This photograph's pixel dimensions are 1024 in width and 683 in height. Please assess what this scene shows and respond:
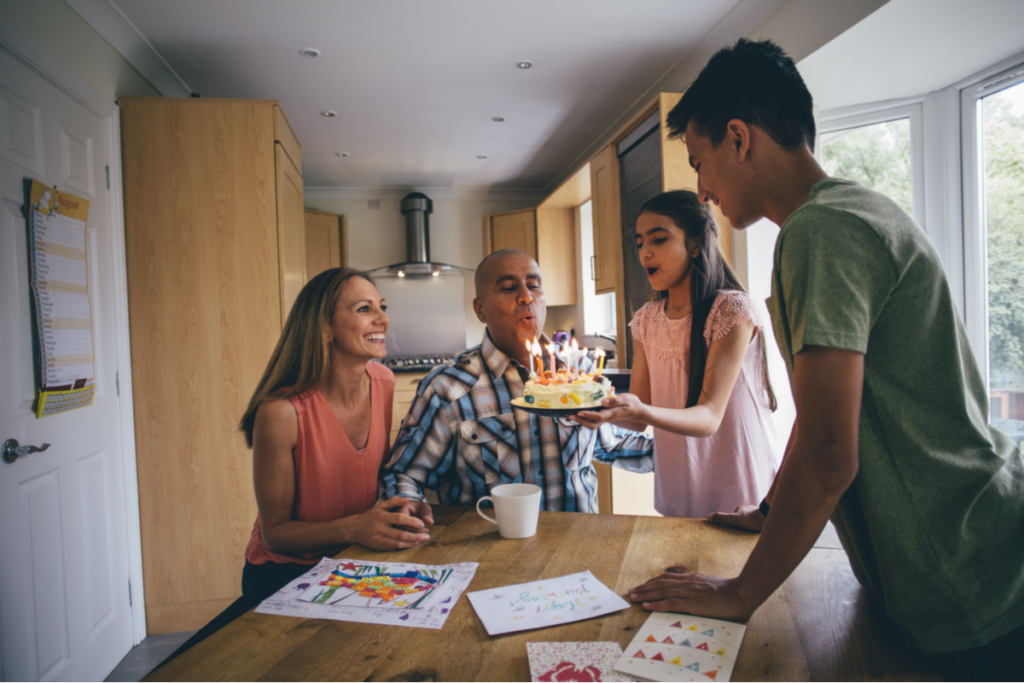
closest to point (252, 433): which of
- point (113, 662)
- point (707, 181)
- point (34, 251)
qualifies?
point (34, 251)

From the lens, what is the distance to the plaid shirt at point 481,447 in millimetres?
1485

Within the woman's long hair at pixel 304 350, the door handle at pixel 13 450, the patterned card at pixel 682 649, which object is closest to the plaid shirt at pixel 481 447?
the woman's long hair at pixel 304 350

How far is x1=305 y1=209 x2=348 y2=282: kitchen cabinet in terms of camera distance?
5.44 m

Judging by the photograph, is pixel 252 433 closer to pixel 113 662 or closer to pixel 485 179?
pixel 113 662

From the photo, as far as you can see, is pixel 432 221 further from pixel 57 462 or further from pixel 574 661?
pixel 574 661

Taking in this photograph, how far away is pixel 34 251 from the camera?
6.49 ft

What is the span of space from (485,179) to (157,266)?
12.2 feet

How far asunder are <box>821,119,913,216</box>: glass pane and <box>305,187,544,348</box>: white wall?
398cm

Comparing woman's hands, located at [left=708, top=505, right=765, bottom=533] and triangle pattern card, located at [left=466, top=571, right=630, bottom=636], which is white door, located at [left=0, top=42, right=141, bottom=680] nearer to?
triangle pattern card, located at [left=466, top=571, right=630, bottom=636]

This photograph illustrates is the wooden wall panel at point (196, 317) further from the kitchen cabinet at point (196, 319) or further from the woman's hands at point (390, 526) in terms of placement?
the woman's hands at point (390, 526)

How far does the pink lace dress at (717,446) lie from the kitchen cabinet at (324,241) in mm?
4336

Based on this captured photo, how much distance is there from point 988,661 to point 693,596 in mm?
367

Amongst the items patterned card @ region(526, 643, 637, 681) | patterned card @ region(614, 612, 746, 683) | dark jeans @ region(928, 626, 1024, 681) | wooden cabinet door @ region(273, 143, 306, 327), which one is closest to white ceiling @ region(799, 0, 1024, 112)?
dark jeans @ region(928, 626, 1024, 681)

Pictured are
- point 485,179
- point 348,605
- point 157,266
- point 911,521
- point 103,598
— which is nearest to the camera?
point 911,521
